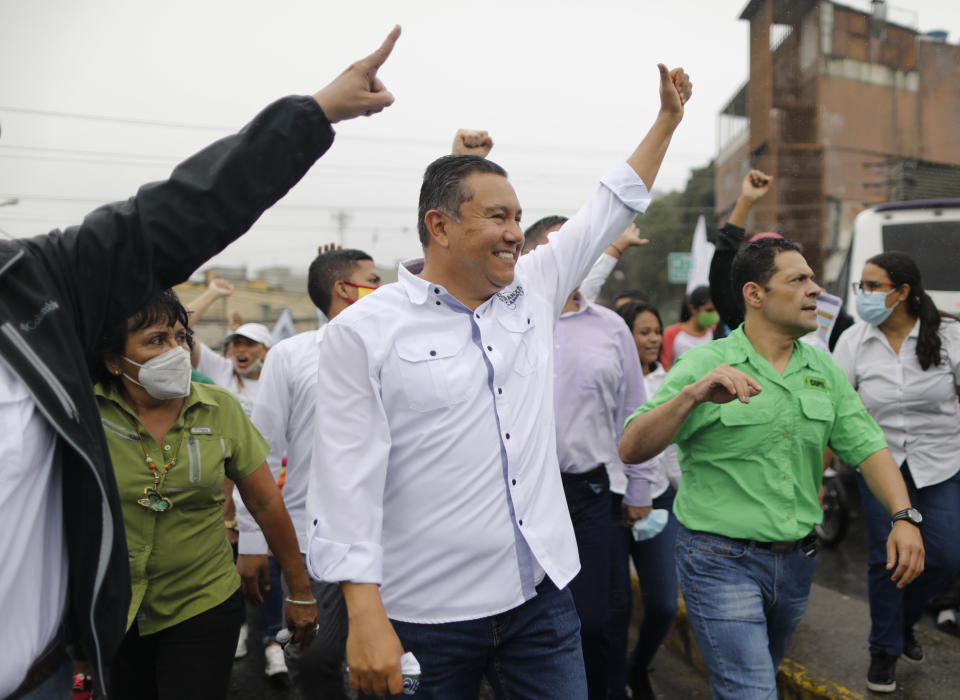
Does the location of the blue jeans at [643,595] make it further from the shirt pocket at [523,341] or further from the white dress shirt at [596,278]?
the shirt pocket at [523,341]

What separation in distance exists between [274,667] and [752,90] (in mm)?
29910

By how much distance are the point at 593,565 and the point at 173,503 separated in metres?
1.94

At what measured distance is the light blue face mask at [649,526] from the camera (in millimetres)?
4188

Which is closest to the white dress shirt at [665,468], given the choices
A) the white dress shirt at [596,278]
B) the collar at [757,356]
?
the white dress shirt at [596,278]

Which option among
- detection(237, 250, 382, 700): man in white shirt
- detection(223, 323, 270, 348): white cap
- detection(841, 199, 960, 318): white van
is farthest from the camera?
detection(841, 199, 960, 318): white van

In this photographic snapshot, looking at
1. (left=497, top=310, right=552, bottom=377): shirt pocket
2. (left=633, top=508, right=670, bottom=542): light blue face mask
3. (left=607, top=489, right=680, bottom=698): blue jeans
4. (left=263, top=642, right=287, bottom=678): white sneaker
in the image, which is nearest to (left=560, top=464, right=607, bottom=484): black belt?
(left=607, top=489, right=680, bottom=698): blue jeans

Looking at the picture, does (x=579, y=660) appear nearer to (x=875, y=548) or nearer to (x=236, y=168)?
(x=236, y=168)

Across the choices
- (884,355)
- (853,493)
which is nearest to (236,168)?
(884,355)

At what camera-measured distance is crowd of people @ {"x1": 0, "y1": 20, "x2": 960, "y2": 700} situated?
66.3 inches

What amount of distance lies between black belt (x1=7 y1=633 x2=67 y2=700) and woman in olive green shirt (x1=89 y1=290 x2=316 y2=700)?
0.94m

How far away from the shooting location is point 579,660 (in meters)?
2.41

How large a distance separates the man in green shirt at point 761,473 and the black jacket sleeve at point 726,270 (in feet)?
2.97

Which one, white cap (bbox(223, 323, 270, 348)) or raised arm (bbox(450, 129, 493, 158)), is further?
white cap (bbox(223, 323, 270, 348))

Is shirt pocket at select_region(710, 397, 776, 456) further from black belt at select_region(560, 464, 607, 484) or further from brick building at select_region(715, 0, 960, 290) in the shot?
brick building at select_region(715, 0, 960, 290)
